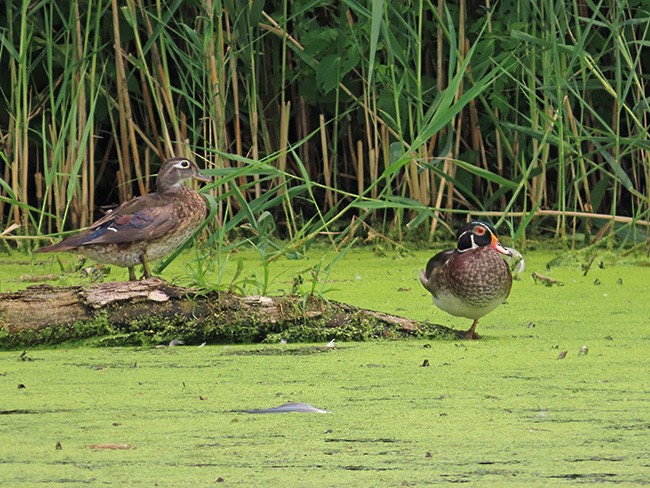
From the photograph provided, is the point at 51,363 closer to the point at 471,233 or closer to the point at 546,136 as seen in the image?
the point at 471,233

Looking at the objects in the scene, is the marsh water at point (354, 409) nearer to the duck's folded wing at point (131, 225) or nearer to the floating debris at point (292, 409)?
the floating debris at point (292, 409)

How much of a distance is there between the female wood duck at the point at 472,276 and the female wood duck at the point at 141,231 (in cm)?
96

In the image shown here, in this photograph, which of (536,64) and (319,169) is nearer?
(536,64)

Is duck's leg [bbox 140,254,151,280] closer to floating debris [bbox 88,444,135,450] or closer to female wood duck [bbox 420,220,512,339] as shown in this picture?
female wood duck [bbox 420,220,512,339]

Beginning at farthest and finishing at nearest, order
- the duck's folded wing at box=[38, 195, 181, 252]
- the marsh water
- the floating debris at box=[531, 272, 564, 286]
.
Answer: the floating debris at box=[531, 272, 564, 286] → the duck's folded wing at box=[38, 195, 181, 252] → the marsh water

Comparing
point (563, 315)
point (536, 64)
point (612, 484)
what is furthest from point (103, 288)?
point (536, 64)

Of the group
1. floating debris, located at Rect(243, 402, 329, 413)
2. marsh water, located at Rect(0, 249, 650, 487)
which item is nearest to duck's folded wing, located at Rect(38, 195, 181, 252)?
marsh water, located at Rect(0, 249, 650, 487)

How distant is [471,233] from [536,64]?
1.90 meters

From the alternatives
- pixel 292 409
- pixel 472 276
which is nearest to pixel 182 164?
pixel 472 276

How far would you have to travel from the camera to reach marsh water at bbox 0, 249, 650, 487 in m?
2.11

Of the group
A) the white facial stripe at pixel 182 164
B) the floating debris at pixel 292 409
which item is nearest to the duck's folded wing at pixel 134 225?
the white facial stripe at pixel 182 164

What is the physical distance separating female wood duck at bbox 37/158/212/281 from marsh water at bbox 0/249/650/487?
0.82 metres

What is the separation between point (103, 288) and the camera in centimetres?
346

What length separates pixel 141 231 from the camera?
4219 mm
